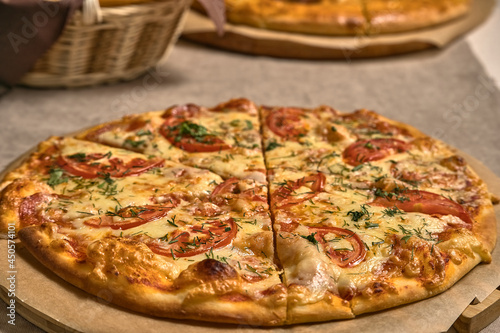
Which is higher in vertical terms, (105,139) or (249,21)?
(105,139)

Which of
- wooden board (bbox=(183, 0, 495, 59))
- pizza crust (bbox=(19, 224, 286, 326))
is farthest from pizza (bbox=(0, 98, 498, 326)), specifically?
wooden board (bbox=(183, 0, 495, 59))

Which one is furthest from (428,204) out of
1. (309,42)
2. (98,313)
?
(309,42)

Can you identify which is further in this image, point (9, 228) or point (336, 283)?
point (9, 228)

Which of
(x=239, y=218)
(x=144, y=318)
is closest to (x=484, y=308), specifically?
(x=239, y=218)

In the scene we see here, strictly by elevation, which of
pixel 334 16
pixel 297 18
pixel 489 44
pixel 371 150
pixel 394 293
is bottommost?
pixel 297 18

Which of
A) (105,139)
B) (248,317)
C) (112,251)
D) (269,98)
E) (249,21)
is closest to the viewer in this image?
(248,317)

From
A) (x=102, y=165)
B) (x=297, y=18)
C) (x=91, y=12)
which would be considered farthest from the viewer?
(x=297, y=18)

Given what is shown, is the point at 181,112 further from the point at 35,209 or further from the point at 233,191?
the point at 35,209

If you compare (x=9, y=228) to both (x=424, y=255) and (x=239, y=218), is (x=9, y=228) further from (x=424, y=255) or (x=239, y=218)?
(x=424, y=255)
